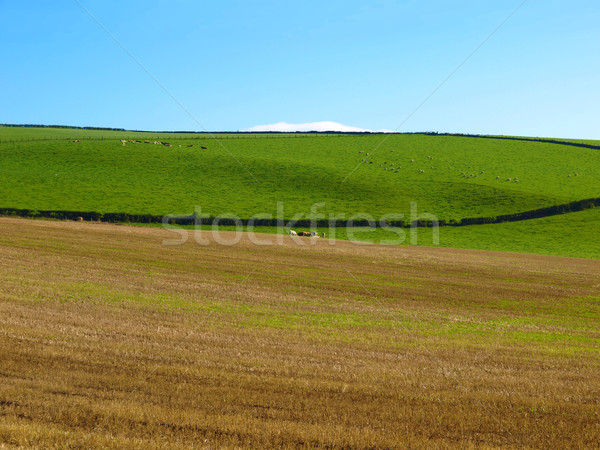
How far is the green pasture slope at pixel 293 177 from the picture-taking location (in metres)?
64.4

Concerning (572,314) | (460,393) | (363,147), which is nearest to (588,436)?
(460,393)

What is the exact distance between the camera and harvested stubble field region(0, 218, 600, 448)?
7.44 m

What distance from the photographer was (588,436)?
7793 millimetres

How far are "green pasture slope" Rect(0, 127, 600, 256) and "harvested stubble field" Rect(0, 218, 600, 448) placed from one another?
35.5m

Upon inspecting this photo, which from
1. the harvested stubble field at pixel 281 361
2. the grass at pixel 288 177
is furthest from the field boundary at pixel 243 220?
the harvested stubble field at pixel 281 361

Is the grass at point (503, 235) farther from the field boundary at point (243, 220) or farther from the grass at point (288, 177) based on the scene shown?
the grass at point (288, 177)

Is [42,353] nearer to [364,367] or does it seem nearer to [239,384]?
[239,384]

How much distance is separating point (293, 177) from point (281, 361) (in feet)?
234

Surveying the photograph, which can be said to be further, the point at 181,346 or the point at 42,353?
the point at 181,346

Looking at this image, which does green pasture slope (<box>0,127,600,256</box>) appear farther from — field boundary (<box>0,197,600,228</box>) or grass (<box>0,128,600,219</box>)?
field boundary (<box>0,197,600,228</box>)

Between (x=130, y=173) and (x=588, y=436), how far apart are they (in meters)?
80.2

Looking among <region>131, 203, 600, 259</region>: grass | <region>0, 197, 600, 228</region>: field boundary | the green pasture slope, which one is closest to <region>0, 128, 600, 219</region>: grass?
the green pasture slope

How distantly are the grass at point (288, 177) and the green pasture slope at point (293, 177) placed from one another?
0.18m

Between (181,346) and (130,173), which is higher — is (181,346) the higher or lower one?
the lower one
